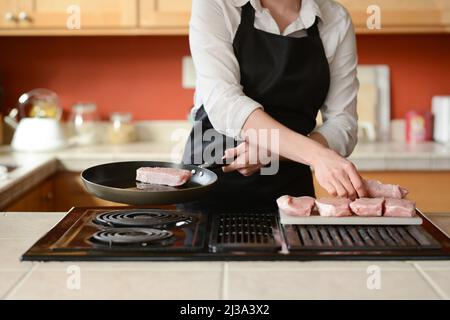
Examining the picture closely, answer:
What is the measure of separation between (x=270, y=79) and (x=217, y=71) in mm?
192

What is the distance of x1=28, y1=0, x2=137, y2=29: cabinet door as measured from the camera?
9.30ft

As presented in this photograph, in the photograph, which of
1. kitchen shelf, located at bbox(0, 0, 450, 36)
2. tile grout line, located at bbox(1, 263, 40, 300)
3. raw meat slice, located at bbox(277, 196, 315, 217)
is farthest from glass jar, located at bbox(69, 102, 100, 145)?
tile grout line, located at bbox(1, 263, 40, 300)

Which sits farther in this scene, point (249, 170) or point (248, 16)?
point (248, 16)

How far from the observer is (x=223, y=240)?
47.3 inches

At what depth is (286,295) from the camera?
3.25 ft

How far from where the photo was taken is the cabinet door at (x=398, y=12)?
2793 mm

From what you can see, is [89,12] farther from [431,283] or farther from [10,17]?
[431,283]

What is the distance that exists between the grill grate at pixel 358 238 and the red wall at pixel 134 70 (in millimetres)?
2044

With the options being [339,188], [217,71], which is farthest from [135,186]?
[339,188]

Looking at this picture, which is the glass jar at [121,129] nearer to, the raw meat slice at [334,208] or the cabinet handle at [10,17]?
the cabinet handle at [10,17]

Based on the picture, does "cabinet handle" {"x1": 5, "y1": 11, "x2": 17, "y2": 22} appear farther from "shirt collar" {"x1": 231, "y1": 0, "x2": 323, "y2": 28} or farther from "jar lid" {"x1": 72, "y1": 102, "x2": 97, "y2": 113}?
"shirt collar" {"x1": 231, "y1": 0, "x2": 323, "y2": 28}

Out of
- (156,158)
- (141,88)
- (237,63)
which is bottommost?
(156,158)

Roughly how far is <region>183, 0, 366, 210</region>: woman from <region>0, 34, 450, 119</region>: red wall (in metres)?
1.36
